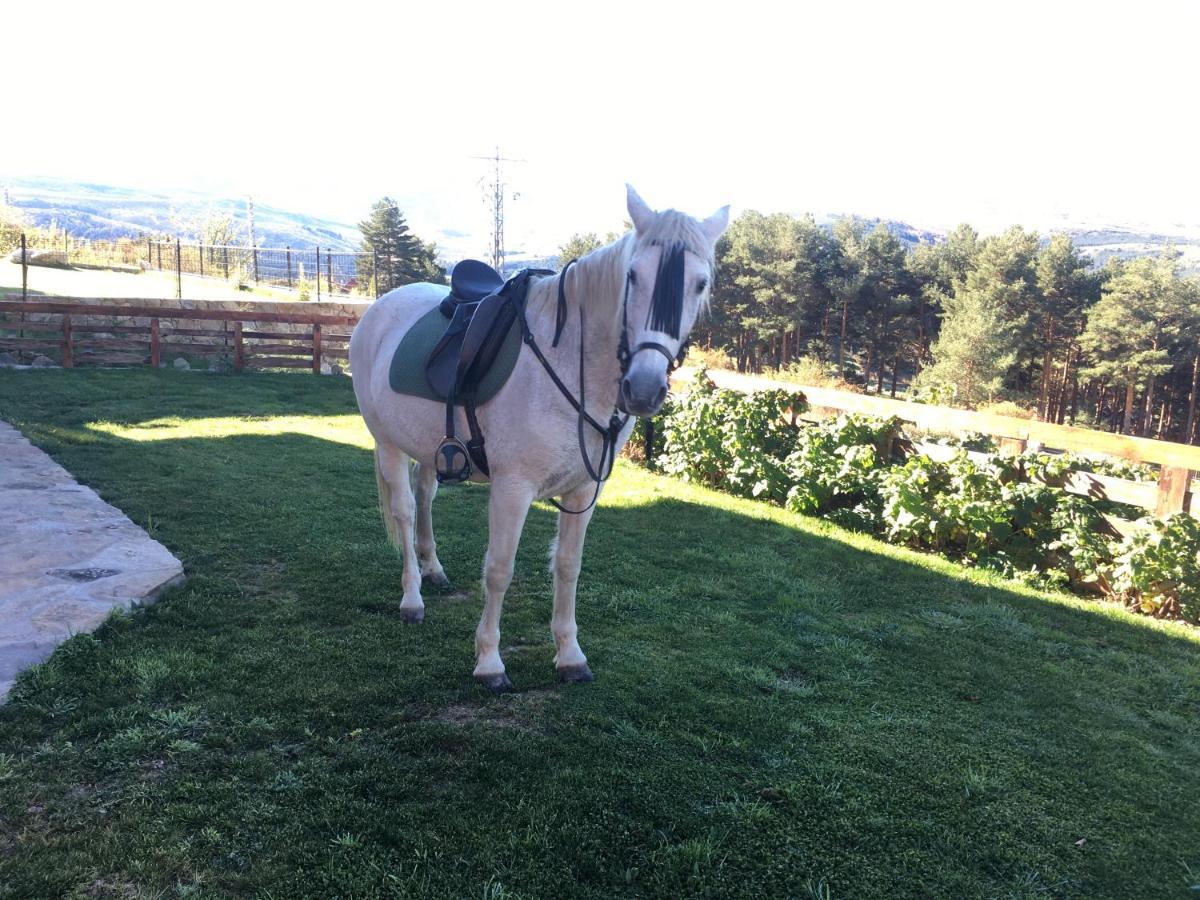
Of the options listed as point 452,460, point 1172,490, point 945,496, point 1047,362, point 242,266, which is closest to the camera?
point 452,460

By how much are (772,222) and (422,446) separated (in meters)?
41.4

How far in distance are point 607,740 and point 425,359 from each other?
77.4 inches

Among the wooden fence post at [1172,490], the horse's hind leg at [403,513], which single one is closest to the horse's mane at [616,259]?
the horse's hind leg at [403,513]

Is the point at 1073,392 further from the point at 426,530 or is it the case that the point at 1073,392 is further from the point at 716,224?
the point at 716,224

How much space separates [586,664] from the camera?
3.55 meters

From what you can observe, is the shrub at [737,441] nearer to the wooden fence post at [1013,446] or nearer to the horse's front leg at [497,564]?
the wooden fence post at [1013,446]

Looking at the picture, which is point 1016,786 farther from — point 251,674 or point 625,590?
point 251,674

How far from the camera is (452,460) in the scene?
11.3ft

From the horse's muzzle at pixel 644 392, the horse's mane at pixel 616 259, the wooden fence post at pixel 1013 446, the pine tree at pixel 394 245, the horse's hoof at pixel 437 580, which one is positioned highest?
the pine tree at pixel 394 245

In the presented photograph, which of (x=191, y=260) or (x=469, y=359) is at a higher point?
(x=191, y=260)

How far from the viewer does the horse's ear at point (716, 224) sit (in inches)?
111

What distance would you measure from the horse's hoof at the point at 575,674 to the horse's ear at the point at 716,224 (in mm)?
2009

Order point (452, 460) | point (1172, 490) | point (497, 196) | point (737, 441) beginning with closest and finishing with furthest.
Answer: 1. point (452, 460)
2. point (1172, 490)
3. point (737, 441)
4. point (497, 196)

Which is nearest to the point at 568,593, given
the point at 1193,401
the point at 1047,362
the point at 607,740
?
the point at 607,740
